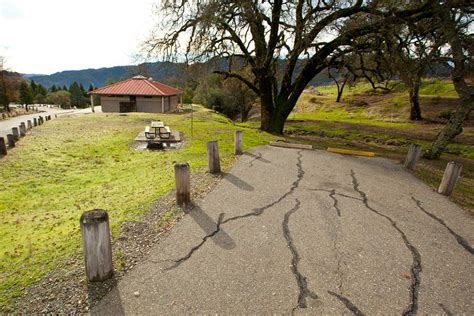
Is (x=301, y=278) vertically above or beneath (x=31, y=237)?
above

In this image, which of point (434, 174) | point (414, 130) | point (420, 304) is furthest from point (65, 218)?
point (414, 130)

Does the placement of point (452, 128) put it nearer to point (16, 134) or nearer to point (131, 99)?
point (16, 134)

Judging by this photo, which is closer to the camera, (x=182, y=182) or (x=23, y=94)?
(x=182, y=182)

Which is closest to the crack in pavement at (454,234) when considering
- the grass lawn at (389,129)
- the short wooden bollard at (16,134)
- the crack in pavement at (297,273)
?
the grass lawn at (389,129)

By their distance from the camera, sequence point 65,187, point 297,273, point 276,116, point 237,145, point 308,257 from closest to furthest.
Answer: point 297,273 → point 308,257 → point 65,187 → point 237,145 → point 276,116

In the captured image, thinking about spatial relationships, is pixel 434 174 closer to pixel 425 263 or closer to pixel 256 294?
pixel 425 263

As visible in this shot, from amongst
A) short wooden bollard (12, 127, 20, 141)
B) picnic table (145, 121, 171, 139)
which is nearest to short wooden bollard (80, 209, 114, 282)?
picnic table (145, 121, 171, 139)

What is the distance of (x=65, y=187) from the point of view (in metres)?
7.84

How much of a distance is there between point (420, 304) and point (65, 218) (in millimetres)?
6345

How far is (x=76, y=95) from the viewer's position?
3583 inches

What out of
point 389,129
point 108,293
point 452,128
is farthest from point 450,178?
point 389,129

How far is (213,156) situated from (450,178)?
6139 millimetres

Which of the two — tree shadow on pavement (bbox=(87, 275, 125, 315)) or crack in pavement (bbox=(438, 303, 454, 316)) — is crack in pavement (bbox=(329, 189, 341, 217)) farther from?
tree shadow on pavement (bbox=(87, 275, 125, 315))


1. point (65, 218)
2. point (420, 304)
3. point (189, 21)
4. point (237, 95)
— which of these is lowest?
point (65, 218)
